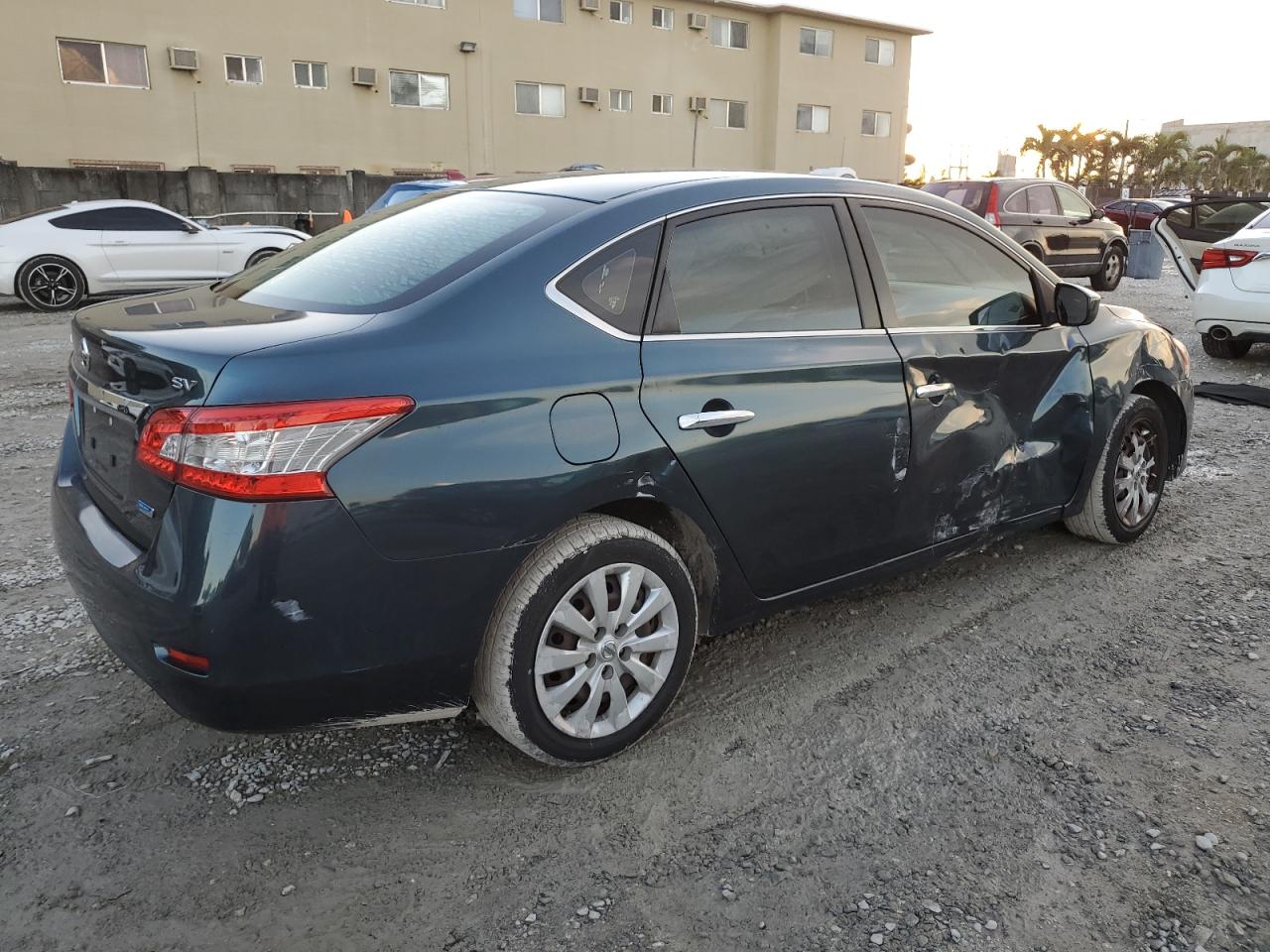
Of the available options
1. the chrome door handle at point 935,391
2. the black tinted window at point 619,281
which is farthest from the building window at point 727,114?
the black tinted window at point 619,281

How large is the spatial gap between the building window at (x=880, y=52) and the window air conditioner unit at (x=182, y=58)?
2388 cm

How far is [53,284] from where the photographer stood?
40.8 feet

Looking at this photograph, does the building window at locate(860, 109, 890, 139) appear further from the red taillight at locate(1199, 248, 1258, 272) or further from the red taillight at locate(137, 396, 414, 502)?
the red taillight at locate(137, 396, 414, 502)

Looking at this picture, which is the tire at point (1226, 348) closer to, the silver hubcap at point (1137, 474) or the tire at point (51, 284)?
the silver hubcap at point (1137, 474)

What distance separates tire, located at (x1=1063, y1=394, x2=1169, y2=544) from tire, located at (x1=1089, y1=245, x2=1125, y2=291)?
13.0 metres

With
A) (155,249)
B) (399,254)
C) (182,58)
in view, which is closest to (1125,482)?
(399,254)

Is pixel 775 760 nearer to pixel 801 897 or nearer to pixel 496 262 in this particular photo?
pixel 801 897

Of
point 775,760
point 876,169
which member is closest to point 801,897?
point 775,760

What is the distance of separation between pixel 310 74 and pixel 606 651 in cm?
2758

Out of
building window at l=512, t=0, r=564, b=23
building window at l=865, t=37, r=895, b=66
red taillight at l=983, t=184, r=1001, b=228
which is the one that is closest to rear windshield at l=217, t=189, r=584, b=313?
red taillight at l=983, t=184, r=1001, b=228

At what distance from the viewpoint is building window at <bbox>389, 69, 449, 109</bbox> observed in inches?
1081

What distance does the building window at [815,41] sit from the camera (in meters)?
34.7

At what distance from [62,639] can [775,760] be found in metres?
2.52

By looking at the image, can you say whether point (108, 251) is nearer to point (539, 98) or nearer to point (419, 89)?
point (419, 89)
